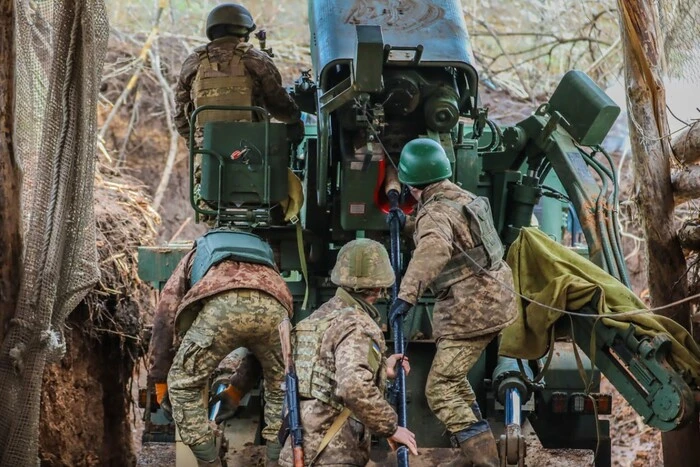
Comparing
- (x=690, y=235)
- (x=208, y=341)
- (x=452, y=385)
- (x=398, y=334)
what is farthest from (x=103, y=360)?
(x=690, y=235)

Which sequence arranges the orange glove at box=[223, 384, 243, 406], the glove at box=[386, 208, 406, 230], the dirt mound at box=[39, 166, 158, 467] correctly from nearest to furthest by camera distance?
the glove at box=[386, 208, 406, 230] → the orange glove at box=[223, 384, 243, 406] → the dirt mound at box=[39, 166, 158, 467]

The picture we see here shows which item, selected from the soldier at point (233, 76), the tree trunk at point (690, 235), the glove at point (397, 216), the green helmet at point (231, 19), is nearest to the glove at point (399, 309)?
the glove at point (397, 216)

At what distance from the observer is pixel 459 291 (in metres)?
6.46

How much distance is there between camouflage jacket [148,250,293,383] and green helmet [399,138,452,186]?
3.25 ft

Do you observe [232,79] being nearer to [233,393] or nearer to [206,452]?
[233,393]

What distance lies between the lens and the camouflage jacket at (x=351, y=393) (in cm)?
519

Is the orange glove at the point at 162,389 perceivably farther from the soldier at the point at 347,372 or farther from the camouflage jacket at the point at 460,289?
the camouflage jacket at the point at 460,289

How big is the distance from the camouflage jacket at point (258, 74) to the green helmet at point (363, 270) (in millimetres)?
2816

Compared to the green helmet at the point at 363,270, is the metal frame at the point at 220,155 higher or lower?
higher

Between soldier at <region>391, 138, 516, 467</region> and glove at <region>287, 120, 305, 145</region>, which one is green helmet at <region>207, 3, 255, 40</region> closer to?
glove at <region>287, 120, 305, 145</region>

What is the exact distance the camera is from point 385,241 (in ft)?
24.9

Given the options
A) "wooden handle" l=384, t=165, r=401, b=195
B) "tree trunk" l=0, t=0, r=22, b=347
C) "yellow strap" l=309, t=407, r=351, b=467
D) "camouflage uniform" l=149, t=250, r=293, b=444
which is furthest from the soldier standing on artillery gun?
"yellow strap" l=309, t=407, r=351, b=467

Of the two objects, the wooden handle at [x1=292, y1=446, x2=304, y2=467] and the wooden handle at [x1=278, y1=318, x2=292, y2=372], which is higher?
the wooden handle at [x1=278, y1=318, x2=292, y2=372]

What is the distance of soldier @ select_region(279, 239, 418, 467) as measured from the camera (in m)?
5.21
